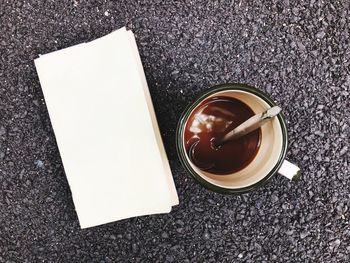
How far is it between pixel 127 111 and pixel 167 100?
0.24 feet

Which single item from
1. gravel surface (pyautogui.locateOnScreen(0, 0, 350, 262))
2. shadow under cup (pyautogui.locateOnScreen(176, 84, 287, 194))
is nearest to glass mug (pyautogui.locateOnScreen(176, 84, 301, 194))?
shadow under cup (pyautogui.locateOnScreen(176, 84, 287, 194))

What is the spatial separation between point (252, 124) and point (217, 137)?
0.09 meters

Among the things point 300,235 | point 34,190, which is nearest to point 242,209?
point 300,235

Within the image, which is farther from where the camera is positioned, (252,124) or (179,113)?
(179,113)

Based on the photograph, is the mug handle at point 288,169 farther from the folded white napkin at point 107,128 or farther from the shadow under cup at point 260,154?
the folded white napkin at point 107,128

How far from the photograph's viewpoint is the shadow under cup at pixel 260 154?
74cm

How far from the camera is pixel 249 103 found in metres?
0.78

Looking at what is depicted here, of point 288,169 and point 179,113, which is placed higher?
point 179,113

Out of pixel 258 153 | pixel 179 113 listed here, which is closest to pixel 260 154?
pixel 258 153

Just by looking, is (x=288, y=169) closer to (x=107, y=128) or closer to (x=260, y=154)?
(x=260, y=154)

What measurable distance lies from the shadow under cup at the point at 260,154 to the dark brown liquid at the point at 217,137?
0.02 m

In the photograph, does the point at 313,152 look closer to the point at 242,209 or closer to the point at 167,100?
the point at 242,209

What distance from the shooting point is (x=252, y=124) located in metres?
0.72

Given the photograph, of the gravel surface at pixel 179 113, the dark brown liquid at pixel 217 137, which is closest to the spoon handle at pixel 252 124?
the dark brown liquid at pixel 217 137
